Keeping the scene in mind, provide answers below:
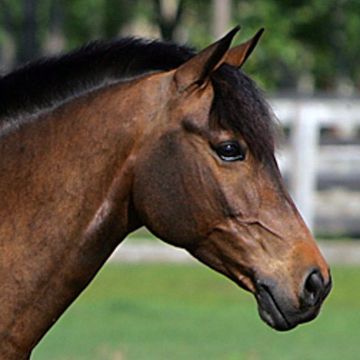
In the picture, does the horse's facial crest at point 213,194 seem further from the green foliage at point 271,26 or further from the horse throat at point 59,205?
the green foliage at point 271,26

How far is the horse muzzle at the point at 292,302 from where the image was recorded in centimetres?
442

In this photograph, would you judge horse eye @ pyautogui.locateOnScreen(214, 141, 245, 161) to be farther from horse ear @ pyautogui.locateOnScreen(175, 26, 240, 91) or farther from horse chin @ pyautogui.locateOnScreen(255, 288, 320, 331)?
horse chin @ pyautogui.locateOnScreen(255, 288, 320, 331)

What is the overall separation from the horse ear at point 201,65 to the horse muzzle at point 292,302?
2.03ft

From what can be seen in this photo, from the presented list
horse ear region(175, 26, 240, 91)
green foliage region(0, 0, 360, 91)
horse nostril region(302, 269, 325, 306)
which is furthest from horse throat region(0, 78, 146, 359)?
green foliage region(0, 0, 360, 91)

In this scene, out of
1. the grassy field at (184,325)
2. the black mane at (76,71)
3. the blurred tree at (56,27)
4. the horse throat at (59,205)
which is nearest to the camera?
the horse throat at (59,205)

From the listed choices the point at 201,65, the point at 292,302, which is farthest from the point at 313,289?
the point at 201,65

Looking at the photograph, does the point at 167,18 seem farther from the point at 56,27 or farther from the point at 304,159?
the point at 304,159

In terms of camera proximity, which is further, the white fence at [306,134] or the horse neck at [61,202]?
the white fence at [306,134]

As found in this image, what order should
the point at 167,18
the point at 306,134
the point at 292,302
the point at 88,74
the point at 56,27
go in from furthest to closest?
the point at 167,18 → the point at 56,27 → the point at 306,134 → the point at 88,74 → the point at 292,302

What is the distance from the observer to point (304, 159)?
17.0 meters

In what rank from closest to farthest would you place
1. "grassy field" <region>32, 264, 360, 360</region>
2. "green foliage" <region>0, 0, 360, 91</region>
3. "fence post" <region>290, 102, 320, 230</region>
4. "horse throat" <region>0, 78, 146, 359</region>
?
1. "horse throat" <region>0, 78, 146, 359</region>
2. "grassy field" <region>32, 264, 360, 360</region>
3. "fence post" <region>290, 102, 320, 230</region>
4. "green foliage" <region>0, 0, 360, 91</region>

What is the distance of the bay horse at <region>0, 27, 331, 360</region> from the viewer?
451cm

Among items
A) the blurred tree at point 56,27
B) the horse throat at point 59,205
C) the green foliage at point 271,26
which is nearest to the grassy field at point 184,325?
the horse throat at point 59,205

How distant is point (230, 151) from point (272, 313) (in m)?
0.48
